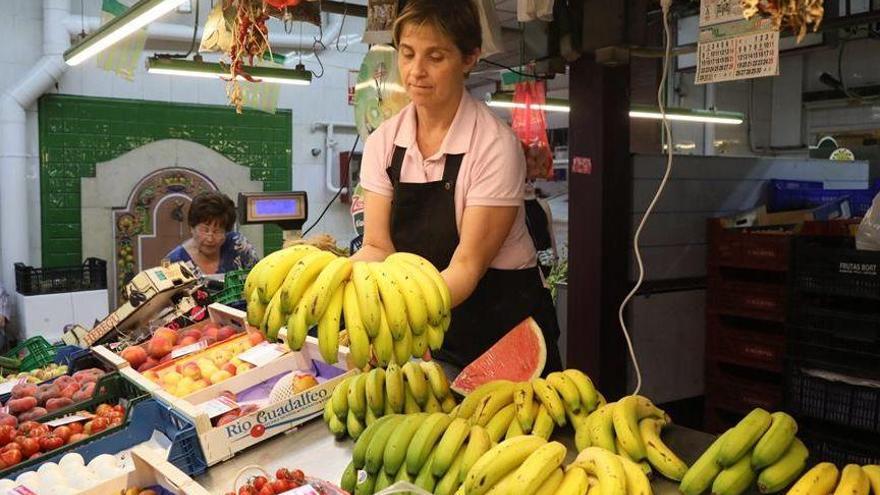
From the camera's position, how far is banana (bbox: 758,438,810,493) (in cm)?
152

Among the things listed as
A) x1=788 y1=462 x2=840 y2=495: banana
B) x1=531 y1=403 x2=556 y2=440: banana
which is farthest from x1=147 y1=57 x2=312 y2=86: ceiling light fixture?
x1=788 y1=462 x2=840 y2=495: banana

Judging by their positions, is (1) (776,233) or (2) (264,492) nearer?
(2) (264,492)

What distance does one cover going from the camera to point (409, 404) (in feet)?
6.59

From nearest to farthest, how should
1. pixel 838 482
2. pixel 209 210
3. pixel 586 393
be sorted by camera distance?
pixel 838 482, pixel 586 393, pixel 209 210

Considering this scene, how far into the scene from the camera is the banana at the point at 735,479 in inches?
59.7

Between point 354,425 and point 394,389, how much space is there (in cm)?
17

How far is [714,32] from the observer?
243 cm

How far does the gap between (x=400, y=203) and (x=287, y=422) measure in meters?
0.81

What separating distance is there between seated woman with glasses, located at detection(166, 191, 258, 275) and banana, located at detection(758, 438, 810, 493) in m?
4.27

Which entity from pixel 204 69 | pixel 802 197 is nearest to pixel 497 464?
pixel 204 69

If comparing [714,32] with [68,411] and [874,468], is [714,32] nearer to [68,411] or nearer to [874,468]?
[874,468]

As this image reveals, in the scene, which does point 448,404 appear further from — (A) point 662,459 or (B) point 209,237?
(B) point 209,237

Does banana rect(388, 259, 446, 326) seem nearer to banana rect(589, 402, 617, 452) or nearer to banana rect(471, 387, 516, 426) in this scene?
banana rect(471, 387, 516, 426)

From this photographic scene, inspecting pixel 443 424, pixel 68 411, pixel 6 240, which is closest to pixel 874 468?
pixel 443 424
